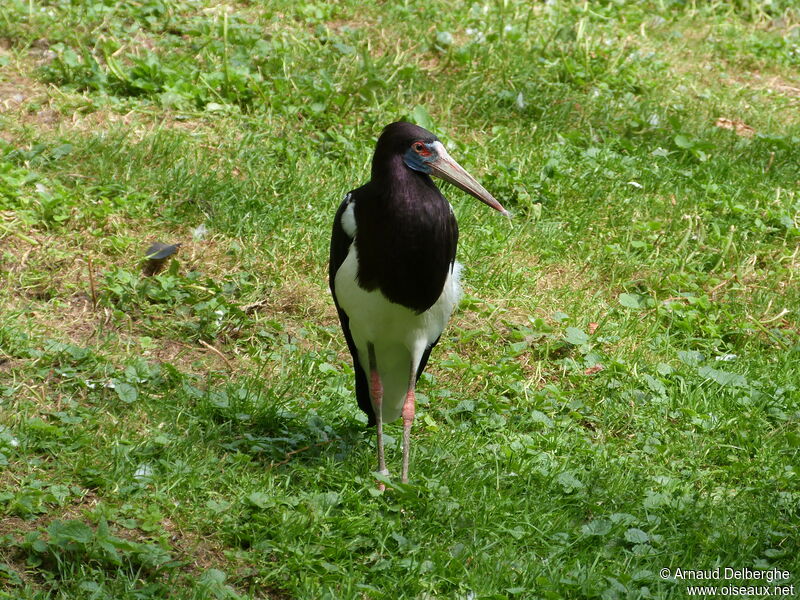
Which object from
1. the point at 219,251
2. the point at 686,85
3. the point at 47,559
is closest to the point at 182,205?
the point at 219,251

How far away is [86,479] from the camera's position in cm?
408

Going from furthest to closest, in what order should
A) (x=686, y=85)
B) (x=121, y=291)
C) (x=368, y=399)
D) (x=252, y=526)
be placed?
(x=686, y=85), (x=121, y=291), (x=368, y=399), (x=252, y=526)

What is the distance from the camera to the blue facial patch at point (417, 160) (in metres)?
4.39

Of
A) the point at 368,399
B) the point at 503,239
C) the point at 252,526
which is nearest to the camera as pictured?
the point at 252,526

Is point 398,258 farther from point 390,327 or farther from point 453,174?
point 453,174

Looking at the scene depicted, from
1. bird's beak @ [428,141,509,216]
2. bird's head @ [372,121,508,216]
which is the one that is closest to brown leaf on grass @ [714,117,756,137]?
bird's beak @ [428,141,509,216]

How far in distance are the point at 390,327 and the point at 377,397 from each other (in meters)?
0.34

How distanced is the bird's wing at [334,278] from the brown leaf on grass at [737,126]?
4.06 m

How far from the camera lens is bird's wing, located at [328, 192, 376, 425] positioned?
4.59 meters

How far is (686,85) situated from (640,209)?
1989mm

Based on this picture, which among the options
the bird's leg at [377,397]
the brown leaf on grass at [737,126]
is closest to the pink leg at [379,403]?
the bird's leg at [377,397]

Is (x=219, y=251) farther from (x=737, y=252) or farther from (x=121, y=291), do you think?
(x=737, y=252)

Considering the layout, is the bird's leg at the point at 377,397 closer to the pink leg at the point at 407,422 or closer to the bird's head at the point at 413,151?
the pink leg at the point at 407,422

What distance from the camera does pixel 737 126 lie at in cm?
782
